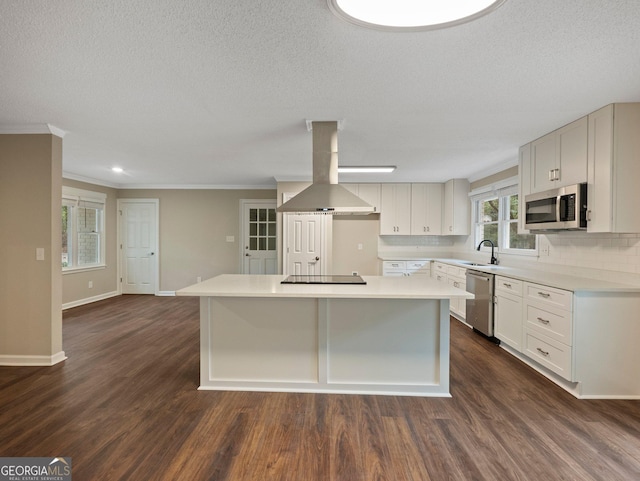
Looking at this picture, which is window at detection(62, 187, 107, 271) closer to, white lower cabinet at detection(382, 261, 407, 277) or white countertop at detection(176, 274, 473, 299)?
white countertop at detection(176, 274, 473, 299)

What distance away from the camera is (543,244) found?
379 cm

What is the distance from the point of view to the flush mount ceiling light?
1395 millimetres

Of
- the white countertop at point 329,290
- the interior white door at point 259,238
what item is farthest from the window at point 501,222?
the interior white door at point 259,238

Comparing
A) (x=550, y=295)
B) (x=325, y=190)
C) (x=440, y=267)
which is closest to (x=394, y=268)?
(x=440, y=267)

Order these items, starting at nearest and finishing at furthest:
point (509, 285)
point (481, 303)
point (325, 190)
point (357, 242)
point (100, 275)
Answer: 1. point (325, 190)
2. point (509, 285)
3. point (481, 303)
4. point (100, 275)
5. point (357, 242)

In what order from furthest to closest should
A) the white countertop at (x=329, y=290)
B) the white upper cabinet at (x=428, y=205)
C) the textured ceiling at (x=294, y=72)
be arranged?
1. the white upper cabinet at (x=428, y=205)
2. the white countertop at (x=329, y=290)
3. the textured ceiling at (x=294, y=72)

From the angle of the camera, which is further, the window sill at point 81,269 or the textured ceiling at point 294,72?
the window sill at point 81,269

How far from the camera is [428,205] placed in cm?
607

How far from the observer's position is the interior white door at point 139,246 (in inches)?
264

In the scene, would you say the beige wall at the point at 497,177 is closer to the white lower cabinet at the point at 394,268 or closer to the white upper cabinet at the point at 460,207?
the white upper cabinet at the point at 460,207

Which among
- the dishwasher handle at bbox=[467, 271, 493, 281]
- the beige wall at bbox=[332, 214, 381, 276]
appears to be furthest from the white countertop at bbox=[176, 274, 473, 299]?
the beige wall at bbox=[332, 214, 381, 276]

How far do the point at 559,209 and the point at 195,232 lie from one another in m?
6.01

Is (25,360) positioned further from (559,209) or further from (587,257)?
(587,257)

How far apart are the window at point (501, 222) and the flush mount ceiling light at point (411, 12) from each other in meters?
3.34
